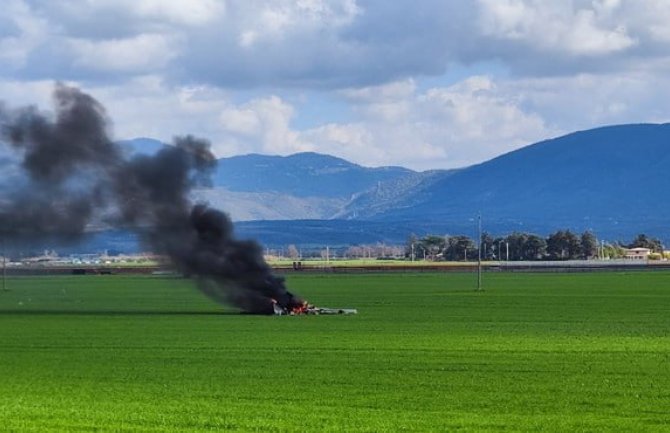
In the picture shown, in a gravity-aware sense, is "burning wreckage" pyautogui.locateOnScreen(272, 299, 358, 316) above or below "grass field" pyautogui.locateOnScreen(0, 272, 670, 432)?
above

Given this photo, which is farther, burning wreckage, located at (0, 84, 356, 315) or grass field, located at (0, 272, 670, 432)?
burning wreckage, located at (0, 84, 356, 315)

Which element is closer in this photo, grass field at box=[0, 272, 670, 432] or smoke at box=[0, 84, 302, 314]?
grass field at box=[0, 272, 670, 432]

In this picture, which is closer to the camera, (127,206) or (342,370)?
(342,370)

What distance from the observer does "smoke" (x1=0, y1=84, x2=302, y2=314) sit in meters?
63.5

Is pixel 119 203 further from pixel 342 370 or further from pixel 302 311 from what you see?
pixel 342 370

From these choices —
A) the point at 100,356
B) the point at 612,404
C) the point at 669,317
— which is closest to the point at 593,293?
the point at 669,317

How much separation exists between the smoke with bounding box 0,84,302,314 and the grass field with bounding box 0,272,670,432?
9.27 feet

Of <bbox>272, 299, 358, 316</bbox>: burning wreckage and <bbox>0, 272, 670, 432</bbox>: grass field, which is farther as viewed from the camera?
<bbox>272, 299, 358, 316</bbox>: burning wreckage

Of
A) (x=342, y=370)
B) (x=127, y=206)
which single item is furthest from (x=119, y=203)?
(x=342, y=370)

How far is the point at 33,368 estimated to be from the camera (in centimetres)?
3803

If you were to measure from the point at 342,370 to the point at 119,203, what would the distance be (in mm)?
31552

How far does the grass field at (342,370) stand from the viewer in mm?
26047

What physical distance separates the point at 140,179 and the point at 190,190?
10.8 feet

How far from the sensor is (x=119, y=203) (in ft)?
213
